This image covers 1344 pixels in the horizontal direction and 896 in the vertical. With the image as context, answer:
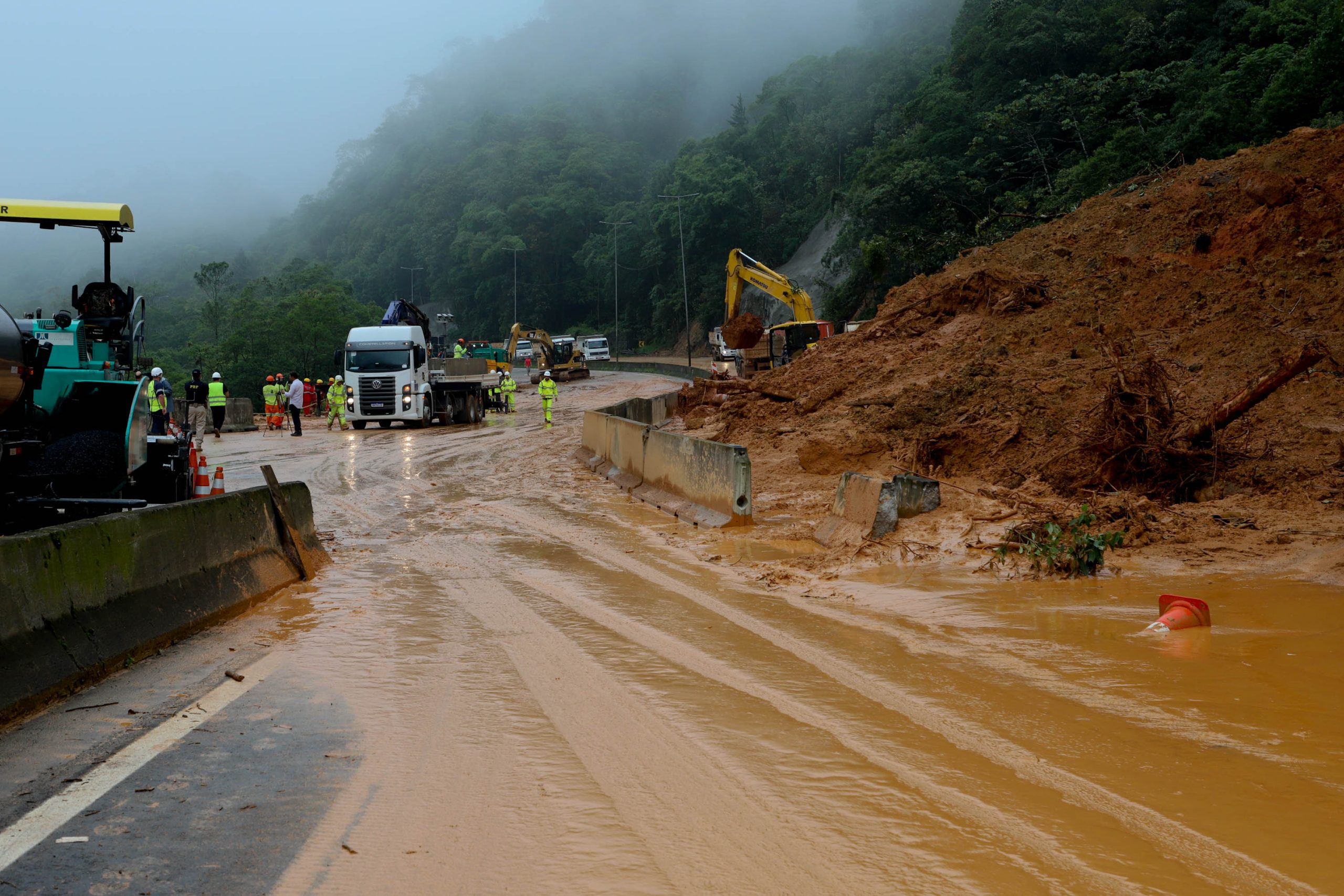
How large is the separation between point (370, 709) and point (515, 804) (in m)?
1.66

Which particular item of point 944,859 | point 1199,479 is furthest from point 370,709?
point 1199,479

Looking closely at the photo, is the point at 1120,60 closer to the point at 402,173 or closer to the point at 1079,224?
the point at 1079,224

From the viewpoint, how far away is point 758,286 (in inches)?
1598

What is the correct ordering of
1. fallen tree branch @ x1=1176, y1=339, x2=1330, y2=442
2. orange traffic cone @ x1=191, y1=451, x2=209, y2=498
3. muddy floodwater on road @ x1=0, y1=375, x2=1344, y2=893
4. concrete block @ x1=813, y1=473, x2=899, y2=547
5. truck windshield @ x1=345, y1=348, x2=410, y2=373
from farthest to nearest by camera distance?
truck windshield @ x1=345, y1=348, x2=410, y2=373 → concrete block @ x1=813, y1=473, x2=899, y2=547 → orange traffic cone @ x1=191, y1=451, x2=209, y2=498 → fallen tree branch @ x1=1176, y1=339, x2=1330, y2=442 → muddy floodwater on road @ x1=0, y1=375, x2=1344, y2=893

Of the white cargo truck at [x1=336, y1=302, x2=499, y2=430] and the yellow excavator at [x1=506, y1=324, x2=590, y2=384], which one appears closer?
the white cargo truck at [x1=336, y1=302, x2=499, y2=430]

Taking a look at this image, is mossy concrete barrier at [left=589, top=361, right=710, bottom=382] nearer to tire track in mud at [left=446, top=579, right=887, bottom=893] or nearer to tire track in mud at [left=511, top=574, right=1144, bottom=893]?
tire track in mud at [left=511, top=574, right=1144, bottom=893]

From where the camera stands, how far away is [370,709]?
5633mm

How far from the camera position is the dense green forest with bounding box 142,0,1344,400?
43.5 metres

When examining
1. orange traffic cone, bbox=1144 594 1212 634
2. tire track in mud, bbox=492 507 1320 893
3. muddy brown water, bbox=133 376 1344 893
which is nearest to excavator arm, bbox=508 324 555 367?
muddy brown water, bbox=133 376 1344 893

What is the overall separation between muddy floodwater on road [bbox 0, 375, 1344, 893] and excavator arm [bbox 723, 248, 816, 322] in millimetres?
32491

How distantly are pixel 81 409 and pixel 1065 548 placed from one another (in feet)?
28.1

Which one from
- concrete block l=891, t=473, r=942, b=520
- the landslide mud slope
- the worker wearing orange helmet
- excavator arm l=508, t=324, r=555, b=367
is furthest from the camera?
excavator arm l=508, t=324, r=555, b=367

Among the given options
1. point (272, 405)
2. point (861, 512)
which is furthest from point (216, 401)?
point (861, 512)

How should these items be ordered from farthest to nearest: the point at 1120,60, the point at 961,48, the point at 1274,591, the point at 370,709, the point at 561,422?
the point at 961,48
the point at 1120,60
the point at 561,422
the point at 1274,591
the point at 370,709
